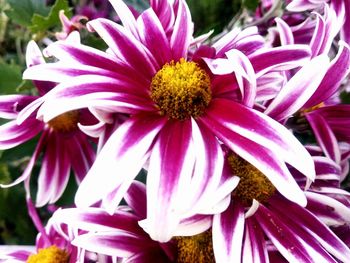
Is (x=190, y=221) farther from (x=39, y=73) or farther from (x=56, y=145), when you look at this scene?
(x=56, y=145)

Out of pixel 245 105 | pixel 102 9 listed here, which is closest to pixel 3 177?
pixel 102 9

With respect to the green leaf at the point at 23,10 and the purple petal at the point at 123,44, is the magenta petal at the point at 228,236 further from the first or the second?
the green leaf at the point at 23,10

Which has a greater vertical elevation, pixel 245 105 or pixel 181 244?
pixel 245 105

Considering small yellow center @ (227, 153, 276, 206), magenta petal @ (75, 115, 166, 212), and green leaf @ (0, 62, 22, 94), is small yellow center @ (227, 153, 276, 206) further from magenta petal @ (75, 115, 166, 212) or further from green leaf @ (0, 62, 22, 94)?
green leaf @ (0, 62, 22, 94)

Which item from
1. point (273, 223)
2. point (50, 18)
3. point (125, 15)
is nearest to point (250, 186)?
point (273, 223)

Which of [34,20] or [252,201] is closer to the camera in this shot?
[252,201]

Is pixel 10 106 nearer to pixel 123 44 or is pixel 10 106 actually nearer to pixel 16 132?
pixel 16 132
